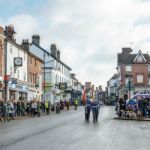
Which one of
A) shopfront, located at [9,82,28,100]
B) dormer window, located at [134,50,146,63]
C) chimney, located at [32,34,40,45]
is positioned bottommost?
shopfront, located at [9,82,28,100]

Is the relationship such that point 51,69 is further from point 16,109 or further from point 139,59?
point 16,109

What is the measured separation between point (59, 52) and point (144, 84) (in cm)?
2405

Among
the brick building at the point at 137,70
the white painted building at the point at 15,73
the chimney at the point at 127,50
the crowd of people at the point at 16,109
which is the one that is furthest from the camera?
the chimney at the point at 127,50

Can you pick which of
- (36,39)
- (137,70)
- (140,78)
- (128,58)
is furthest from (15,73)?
Answer: (128,58)

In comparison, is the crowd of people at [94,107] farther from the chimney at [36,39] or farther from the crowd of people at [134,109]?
the chimney at [36,39]

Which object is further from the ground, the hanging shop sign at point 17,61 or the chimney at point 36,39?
the chimney at point 36,39

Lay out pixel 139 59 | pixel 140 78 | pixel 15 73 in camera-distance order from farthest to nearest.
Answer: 1. pixel 140 78
2. pixel 139 59
3. pixel 15 73

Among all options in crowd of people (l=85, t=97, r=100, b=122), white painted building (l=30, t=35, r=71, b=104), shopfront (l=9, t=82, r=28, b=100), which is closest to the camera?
crowd of people (l=85, t=97, r=100, b=122)

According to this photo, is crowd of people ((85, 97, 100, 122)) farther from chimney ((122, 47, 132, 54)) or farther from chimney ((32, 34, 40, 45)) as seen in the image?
chimney ((122, 47, 132, 54))

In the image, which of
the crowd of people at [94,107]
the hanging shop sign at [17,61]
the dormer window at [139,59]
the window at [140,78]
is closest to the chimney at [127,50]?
the dormer window at [139,59]

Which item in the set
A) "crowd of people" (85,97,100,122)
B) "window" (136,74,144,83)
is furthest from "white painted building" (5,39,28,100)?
"window" (136,74,144,83)

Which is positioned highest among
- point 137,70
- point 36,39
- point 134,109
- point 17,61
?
point 36,39

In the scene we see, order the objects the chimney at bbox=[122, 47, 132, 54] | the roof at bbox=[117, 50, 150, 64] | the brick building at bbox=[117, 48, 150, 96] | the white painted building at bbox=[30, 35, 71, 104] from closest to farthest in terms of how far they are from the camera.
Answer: the white painted building at bbox=[30, 35, 71, 104]
the brick building at bbox=[117, 48, 150, 96]
the roof at bbox=[117, 50, 150, 64]
the chimney at bbox=[122, 47, 132, 54]

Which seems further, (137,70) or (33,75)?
(137,70)
